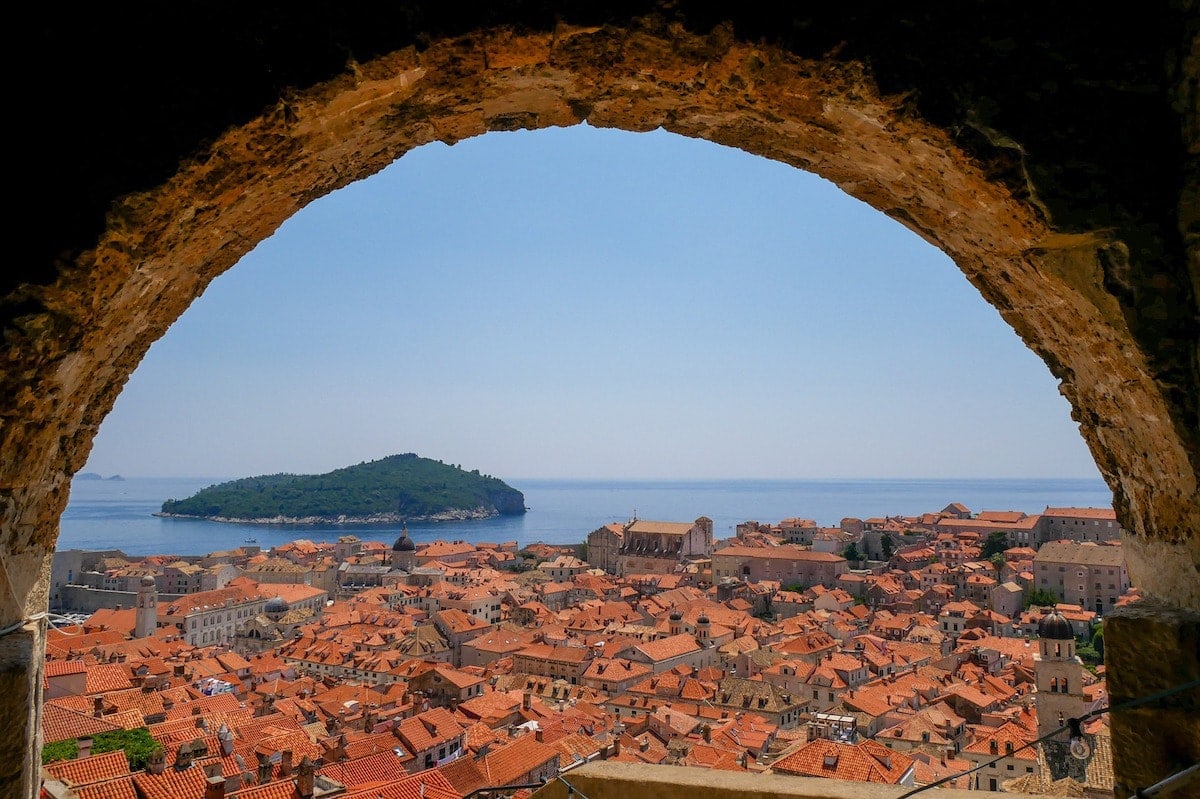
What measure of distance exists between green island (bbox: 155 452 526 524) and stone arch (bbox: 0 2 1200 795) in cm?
14617

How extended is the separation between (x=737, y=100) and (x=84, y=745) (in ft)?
70.1

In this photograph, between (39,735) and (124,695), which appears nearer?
(39,735)

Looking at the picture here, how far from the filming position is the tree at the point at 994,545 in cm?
6322

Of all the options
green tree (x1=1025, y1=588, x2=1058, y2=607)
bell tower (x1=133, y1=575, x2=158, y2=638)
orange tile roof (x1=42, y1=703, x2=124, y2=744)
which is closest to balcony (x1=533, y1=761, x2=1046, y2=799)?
orange tile roof (x1=42, y1=703, x2=124, y2=744)

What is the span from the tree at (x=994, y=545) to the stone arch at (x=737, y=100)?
2703 inches

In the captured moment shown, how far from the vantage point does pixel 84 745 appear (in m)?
17.5

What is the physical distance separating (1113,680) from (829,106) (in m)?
1.49

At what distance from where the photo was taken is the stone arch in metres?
1.60

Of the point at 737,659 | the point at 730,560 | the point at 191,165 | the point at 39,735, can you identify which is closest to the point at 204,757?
the point at 39,735

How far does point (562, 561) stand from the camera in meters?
73.2

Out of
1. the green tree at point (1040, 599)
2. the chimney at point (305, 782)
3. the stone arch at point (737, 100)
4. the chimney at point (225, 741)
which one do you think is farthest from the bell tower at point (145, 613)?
the green tree at point (1040, 599)

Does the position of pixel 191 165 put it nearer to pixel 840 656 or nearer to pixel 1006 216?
pixel 1006 216

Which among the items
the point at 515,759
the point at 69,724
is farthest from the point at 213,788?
the point at 515,759

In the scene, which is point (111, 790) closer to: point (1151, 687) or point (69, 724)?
point (69, 724)
